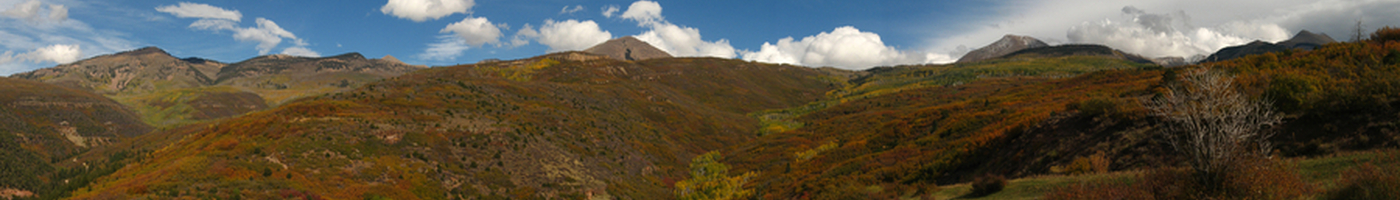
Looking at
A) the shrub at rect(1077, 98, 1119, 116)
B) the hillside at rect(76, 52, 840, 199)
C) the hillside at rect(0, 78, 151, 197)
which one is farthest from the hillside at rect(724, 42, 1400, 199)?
the hillside at rect(0, 78, 151, 197)

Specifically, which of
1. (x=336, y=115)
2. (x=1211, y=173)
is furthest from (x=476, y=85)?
(x=1211, y=173)

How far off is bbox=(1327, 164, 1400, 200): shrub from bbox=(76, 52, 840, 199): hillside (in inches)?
1467

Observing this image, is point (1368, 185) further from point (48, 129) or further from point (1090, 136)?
point (48, 129)

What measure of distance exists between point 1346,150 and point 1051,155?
1093cm

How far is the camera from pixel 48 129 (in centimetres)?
10362

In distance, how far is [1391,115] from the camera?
20250 millimetres

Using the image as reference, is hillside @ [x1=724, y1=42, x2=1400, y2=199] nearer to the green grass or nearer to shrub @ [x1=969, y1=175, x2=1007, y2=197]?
the green grass

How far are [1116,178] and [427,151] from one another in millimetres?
41550

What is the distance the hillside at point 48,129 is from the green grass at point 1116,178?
84.9 m

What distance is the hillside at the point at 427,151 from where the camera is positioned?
30672mm

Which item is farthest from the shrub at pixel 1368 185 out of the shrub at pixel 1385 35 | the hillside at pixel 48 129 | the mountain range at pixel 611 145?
the hillside at pixel 48 129

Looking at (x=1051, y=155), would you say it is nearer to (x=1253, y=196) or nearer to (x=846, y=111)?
(x=1253, y=196)

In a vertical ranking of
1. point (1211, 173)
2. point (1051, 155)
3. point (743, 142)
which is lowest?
point (743, 142)

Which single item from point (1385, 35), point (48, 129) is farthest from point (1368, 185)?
point (48, 129)
